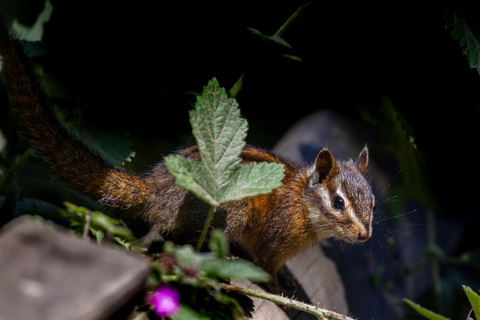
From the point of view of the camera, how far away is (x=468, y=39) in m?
2.12

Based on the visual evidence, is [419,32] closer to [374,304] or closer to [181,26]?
[181,26]

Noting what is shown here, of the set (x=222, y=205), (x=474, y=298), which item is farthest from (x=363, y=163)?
(x=474, y=298)

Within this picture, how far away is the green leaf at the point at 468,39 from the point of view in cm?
207

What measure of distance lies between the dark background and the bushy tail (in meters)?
0.40

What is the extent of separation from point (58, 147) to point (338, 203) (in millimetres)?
1342

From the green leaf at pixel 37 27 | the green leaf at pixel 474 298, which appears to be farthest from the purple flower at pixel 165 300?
the green leaf at pixel 37 27

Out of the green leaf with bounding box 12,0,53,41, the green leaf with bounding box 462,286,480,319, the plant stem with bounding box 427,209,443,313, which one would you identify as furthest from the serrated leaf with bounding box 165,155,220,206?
the plant stem with bounding box 427,209,443,313

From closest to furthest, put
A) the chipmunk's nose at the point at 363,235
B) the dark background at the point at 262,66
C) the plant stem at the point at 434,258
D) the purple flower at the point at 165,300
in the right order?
the purple flower at the point at 165,300 → the chipmunk's nose at the point at 363,235 → the dark background at the point at 262,66 → the plant stem at the point at 434,258

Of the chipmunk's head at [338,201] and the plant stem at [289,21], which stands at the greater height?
the plant stem at [289,21]

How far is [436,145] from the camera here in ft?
10.4

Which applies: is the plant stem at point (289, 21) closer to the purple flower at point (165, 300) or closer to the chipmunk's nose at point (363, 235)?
the chipmunk's nose at point (363, 235)

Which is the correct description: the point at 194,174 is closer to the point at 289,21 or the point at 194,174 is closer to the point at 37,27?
the point at 289,21

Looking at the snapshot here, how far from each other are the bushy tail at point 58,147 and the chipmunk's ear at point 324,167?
0.85 m

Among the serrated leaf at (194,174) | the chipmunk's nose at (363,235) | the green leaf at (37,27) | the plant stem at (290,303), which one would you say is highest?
the green leaf at (37,27)
